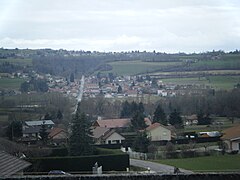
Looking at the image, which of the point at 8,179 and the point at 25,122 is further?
the point at 25,122

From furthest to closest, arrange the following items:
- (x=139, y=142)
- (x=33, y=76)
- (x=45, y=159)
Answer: (x=33, y=76), (x=139, y=142), (x=45, y=159)

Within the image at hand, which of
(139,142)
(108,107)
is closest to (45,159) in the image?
(139,142)

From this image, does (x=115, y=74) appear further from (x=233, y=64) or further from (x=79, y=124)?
(x=79, y=124)

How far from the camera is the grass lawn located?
18.6m

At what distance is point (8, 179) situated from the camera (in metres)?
8.05

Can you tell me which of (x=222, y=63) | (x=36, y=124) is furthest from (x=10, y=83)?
(x=222, y=63)

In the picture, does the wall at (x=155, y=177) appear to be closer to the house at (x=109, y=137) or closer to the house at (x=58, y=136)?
the house at (x=58, y=136)

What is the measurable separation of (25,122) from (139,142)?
1125 cm

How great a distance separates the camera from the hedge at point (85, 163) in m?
19.9

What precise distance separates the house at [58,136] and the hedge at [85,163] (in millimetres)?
7833

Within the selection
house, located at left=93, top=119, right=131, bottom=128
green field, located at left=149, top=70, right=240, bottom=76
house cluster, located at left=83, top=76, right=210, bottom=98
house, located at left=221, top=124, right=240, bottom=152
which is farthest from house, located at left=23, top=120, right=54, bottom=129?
green field, located at left=149, top=70, right=240, bottom=76

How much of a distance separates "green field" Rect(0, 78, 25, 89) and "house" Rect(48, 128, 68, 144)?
1391 centimetres

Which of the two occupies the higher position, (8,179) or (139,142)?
(8,179)

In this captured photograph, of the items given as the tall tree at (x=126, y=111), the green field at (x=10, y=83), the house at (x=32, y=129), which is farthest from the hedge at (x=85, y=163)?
the green field at (x=10, y=83)
